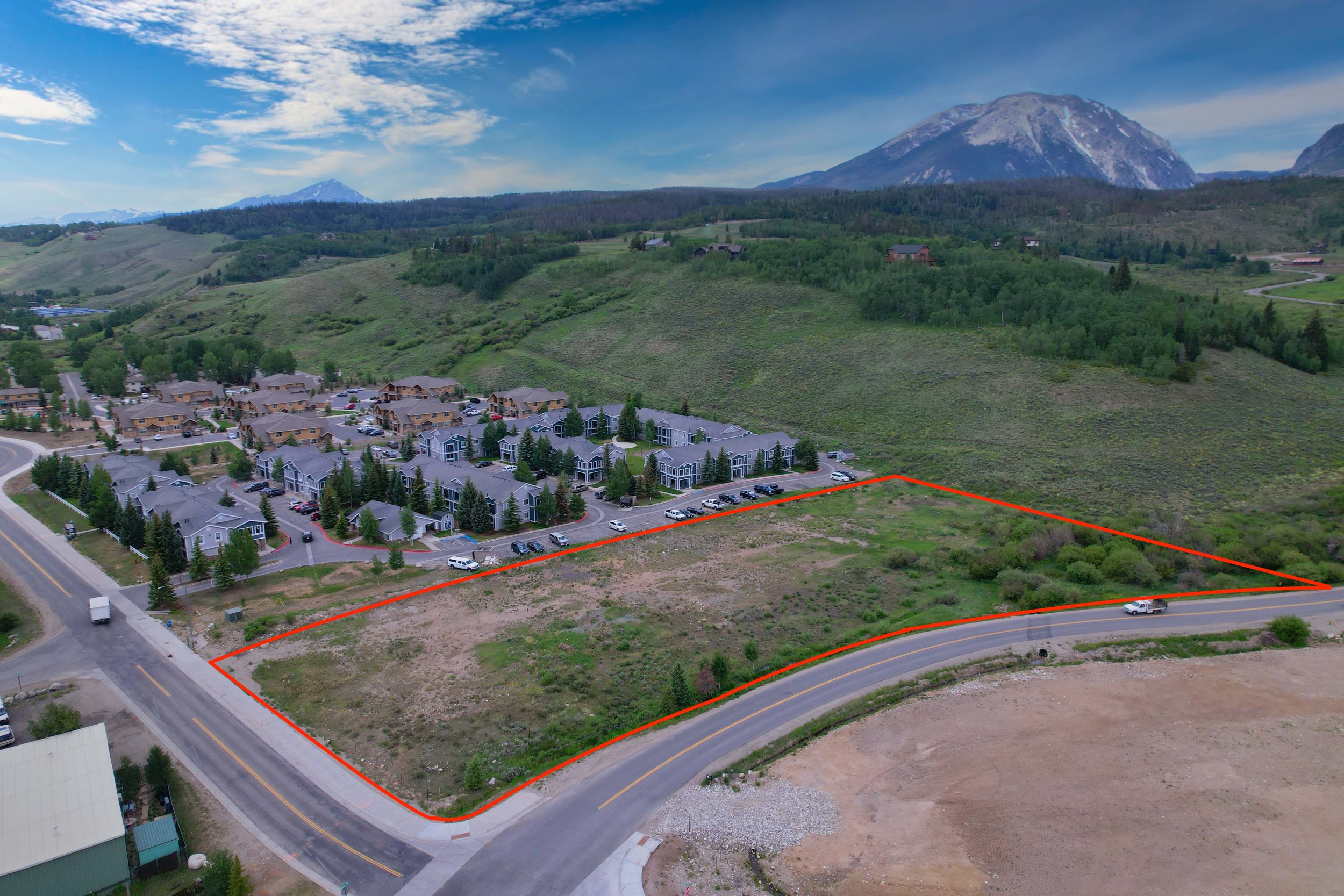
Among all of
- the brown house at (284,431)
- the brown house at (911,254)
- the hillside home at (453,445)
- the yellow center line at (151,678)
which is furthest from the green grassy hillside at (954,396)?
the yellow center line at (151,678)

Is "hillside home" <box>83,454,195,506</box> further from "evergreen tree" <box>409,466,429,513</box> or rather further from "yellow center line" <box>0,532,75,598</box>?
"evergreen tree" <box>409,466,429,513</box>

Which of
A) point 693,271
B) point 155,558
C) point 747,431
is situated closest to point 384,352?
point 693,271

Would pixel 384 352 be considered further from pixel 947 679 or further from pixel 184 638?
pixel 947 679

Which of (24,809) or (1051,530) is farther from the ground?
(24,809)

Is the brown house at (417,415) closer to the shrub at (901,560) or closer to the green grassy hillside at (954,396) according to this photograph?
the green grassy hillside at (954,396)

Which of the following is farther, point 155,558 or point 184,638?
point 155,558

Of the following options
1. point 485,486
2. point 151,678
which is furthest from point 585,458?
point 151,678

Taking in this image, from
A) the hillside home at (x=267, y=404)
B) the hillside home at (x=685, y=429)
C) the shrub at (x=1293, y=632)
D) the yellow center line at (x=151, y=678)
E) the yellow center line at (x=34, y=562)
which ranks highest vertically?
the hillside home at (x=267, y=404)

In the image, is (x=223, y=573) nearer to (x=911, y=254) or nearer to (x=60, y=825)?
(x=60, y=825)
